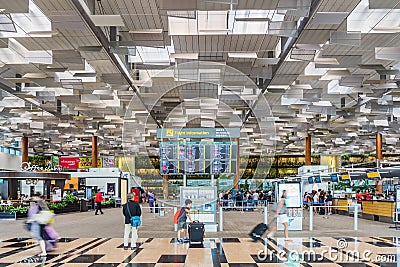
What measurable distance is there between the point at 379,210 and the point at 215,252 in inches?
572

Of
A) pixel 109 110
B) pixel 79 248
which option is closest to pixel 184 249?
pixel 79 248

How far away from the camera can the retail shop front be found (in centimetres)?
3042

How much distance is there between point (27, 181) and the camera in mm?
32812

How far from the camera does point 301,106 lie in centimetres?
2275

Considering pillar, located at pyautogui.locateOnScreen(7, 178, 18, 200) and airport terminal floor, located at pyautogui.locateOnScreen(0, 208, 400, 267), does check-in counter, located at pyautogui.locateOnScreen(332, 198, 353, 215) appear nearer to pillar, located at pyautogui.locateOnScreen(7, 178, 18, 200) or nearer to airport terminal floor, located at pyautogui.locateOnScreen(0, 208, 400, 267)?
airport terminal floor, located at pyautogui.locateOnScreen(0, 208, 400, 267)

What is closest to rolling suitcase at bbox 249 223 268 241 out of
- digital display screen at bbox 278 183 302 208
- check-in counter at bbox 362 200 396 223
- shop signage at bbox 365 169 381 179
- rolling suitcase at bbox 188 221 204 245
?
rolling suitcase at bbox 188 221 204 245

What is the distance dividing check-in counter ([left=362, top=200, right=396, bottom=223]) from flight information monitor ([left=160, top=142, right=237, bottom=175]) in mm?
9136

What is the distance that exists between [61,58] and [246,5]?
20.4ft

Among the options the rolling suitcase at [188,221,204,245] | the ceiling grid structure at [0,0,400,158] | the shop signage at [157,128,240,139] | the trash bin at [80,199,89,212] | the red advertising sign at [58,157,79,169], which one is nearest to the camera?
the ceiling grid structure at [0,0,400,158]

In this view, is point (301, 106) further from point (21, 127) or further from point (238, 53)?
point (21, 127)

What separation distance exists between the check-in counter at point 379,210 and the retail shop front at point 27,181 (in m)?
17.8

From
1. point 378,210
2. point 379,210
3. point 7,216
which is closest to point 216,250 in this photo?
point 379,210

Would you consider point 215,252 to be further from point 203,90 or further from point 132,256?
point 203,90

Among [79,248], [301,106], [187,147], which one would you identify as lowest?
[79,248]
